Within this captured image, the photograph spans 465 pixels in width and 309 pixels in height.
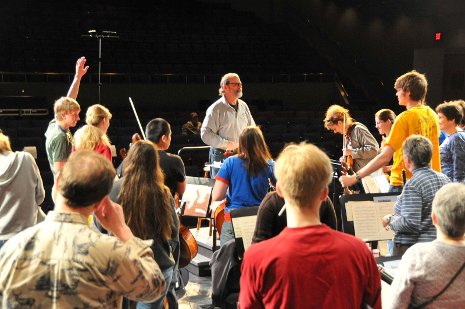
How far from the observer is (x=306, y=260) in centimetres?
187

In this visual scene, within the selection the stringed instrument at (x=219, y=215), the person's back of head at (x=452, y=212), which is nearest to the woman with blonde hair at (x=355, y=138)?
the stringed instrument at (x=219, y=215)

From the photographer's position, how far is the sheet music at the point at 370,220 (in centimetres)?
366

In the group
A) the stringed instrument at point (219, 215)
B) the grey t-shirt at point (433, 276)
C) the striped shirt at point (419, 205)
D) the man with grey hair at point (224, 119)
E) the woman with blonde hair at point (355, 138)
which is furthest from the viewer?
the woman with blonde hair at point (355, 138)

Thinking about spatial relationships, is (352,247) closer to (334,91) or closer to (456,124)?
(456,124)

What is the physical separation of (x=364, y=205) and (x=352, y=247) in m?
1.83

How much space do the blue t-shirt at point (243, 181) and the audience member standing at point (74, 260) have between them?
2062 mm

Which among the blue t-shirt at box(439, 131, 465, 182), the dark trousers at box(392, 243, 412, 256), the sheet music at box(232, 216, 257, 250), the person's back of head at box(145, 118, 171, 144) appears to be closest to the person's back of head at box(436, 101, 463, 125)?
the blue t-shirt at box(439, 131, 465, 182)

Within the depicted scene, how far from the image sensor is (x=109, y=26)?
15734 mm

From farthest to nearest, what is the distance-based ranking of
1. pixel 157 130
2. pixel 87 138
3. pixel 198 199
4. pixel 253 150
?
1. pixel 198 199
2. pixel 87 138
3. pixel 253 150
4. pixel 157 130

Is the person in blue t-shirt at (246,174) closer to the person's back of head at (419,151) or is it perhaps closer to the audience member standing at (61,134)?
the person's back of head at (419,151)

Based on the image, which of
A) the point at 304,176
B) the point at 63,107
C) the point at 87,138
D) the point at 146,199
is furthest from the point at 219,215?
the point at 304,176

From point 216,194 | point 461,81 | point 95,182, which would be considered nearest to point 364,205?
point 216,194

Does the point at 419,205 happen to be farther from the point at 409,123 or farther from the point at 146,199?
the point at 146,199

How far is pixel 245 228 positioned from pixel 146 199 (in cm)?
71
